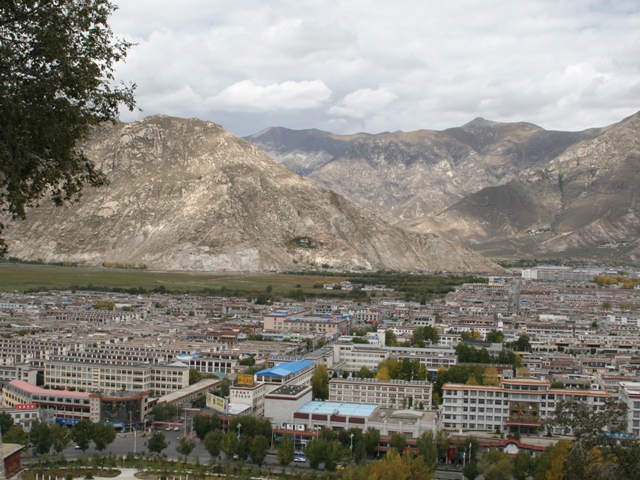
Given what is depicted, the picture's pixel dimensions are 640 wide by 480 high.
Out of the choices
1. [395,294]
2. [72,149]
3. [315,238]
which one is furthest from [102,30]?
[315,238]

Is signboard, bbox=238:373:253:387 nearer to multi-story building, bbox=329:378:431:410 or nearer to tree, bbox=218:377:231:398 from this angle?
tree, bbox=218:377:231:398

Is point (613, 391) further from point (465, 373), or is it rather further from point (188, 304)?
point (188, 304)

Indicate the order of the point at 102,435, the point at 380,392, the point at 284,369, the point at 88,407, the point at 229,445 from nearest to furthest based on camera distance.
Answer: the point at 229,445 < the point at 102,435 < the point at 88,407 < the point at 380,392 < the point at 284,369

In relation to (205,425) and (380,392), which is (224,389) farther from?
(380,392)

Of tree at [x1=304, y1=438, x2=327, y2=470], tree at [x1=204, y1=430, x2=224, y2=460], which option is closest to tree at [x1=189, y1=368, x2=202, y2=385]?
tree at [x1=204, y1=430, x2=224, y2=460]

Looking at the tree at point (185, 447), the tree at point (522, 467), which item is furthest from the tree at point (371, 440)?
the tree at point (185, 447)

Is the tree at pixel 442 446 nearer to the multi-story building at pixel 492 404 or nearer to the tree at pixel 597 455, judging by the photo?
the multi-story building at pixel 492 404

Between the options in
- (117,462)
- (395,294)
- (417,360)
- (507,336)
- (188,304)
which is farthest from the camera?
(395,294)

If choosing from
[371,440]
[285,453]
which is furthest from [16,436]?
[371,440]
